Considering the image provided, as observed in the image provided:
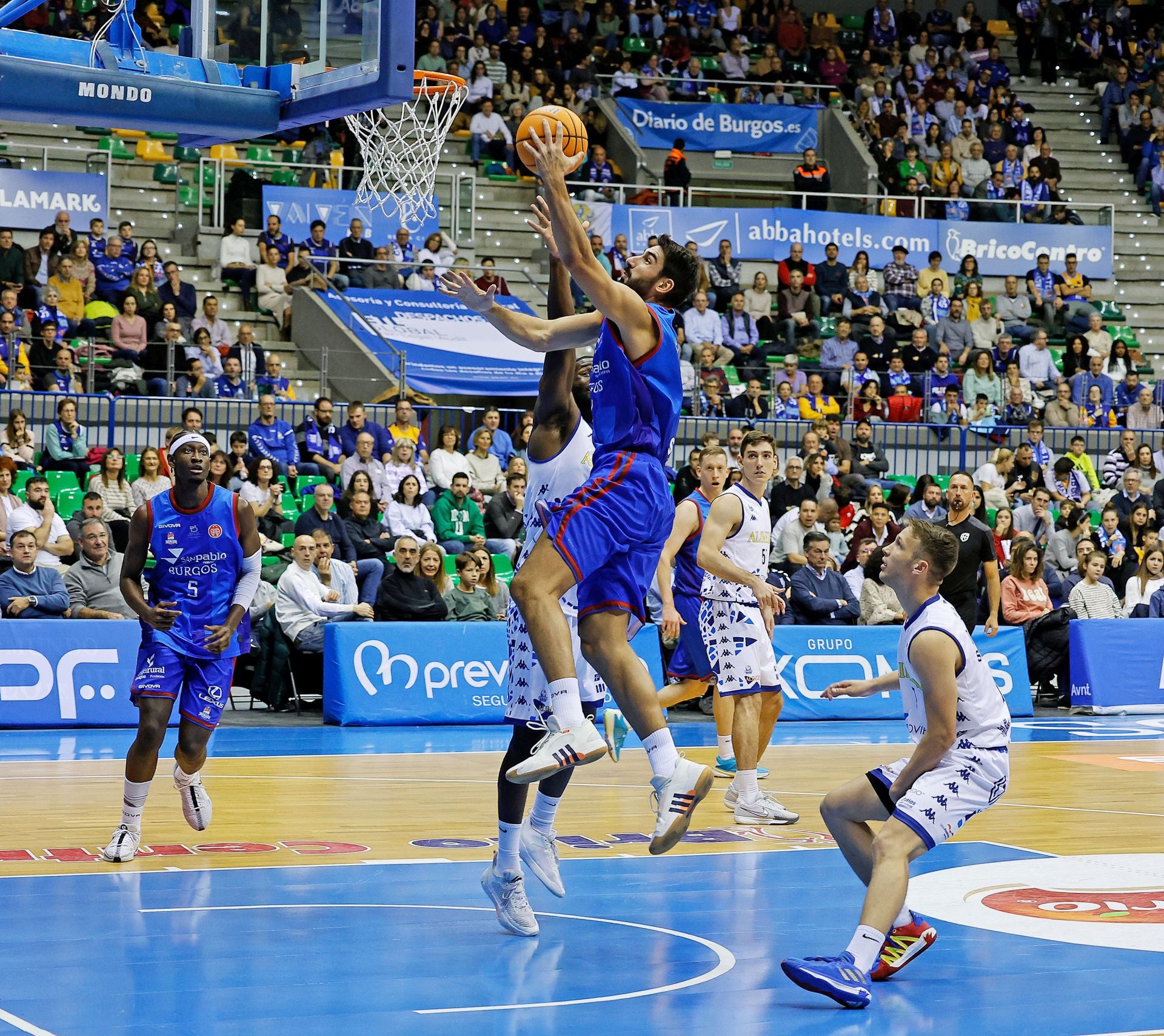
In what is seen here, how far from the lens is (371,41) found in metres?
9.38

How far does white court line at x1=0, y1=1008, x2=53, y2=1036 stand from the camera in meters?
4.63

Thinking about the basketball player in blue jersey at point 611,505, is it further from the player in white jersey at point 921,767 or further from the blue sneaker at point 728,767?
the blue sneaker at point 728,767

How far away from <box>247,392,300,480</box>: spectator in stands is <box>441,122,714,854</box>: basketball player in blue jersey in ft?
37.2

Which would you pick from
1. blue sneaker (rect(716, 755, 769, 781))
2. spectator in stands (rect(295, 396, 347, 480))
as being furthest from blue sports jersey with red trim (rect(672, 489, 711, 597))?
spectator in stands (rect(295, 396, 347, 480))

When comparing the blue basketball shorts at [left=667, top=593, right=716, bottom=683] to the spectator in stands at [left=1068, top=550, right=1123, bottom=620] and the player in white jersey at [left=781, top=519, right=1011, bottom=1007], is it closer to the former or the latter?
the player in white jersey at [left=781, top=519, right=1011, bottom=1007]

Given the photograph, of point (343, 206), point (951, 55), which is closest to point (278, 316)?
point (343, 206)

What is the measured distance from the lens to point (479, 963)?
Result: 5695 millimetres

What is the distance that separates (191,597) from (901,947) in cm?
407

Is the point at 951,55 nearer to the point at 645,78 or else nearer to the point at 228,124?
the point at 645,78

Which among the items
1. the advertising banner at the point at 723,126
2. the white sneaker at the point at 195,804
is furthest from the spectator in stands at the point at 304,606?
the advertising banner at the point at 723,126

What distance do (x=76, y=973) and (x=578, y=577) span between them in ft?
7.17

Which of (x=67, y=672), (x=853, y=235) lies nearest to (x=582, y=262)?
(x=67, y=672)

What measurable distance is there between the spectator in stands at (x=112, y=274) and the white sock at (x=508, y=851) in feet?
45.9

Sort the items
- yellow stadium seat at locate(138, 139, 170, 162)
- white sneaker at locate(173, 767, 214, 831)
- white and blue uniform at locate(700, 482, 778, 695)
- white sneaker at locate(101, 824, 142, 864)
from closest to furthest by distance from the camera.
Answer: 1. white sneaker at locate(101, 824, 142, 864)
2. white sneaker at locate(173, 767, 214, 831)
3. white and blue uniform at locate(700, 482, 778, 695)
4. yellow stadium seat at locate(138, 139, 170, 162)
